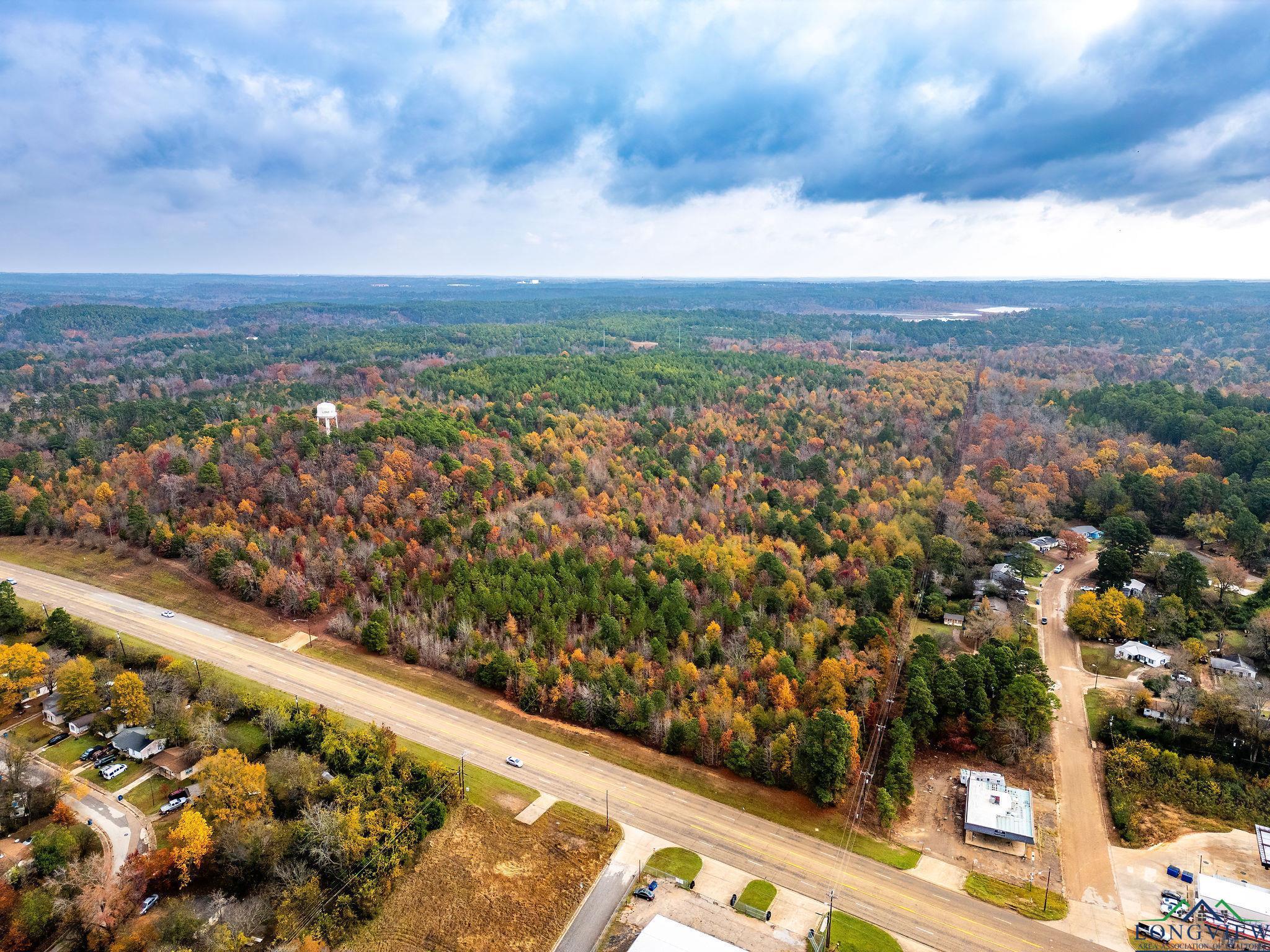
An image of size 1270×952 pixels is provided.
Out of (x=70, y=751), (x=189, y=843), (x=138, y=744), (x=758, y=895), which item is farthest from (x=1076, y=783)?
(x=70, y=751)

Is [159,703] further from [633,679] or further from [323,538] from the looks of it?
[633,679]

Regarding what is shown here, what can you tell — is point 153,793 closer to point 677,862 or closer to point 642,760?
point 642,760

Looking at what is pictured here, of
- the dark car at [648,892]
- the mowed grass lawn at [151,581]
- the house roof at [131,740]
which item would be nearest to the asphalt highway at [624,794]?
the mowed grass lawn at [151,581]

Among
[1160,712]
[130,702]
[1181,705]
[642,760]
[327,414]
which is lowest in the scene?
[642,760]

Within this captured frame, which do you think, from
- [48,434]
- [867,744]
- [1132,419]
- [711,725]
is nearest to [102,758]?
[711,725]

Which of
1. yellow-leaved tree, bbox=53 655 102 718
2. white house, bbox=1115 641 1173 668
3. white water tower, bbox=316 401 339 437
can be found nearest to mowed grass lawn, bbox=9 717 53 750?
yellow-leaved tree, bbox=53 655 102 718

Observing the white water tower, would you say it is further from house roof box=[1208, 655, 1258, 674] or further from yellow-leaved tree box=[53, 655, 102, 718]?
house roof box=[1208, 655, 1258, 674]
